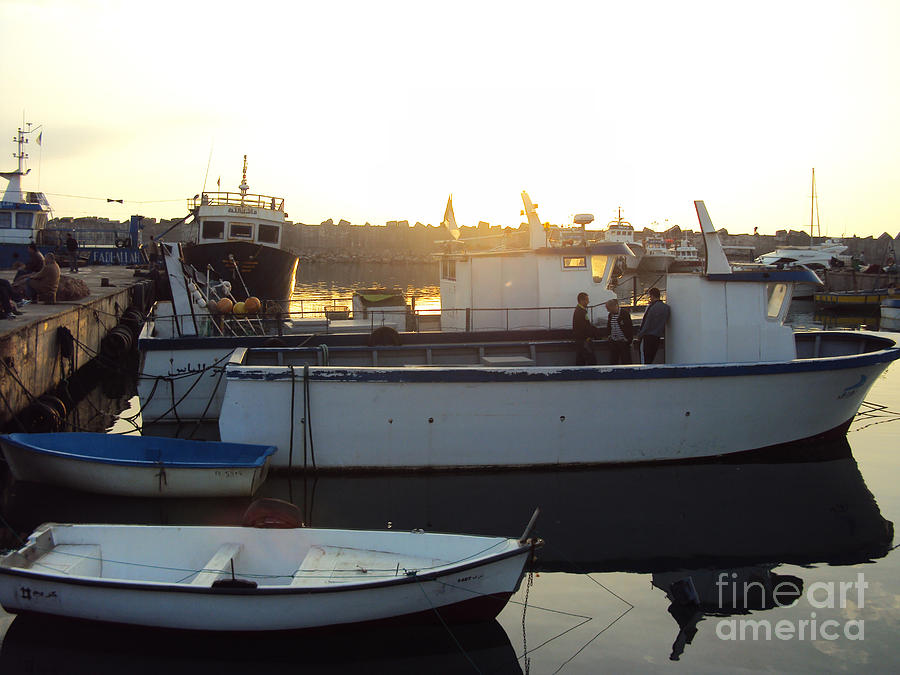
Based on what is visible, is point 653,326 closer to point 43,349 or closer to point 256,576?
point 256,576

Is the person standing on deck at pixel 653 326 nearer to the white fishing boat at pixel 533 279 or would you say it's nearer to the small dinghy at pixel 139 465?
the white fishing boat at pixel 533 279

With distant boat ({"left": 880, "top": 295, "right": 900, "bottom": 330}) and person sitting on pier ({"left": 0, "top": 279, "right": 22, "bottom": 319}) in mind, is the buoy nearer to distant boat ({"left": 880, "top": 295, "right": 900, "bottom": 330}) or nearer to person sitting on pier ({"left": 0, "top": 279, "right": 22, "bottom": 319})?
person sitting on pier ({"left": 0, "top": 279, "right": 22, "bottom": 319})

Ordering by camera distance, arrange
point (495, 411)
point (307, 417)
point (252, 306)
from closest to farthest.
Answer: point (307, 417)
point (495, 411)
point (252, 306)

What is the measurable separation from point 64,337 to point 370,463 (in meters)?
9.42

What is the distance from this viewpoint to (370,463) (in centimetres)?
1049

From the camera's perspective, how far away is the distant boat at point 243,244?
26.8 meters

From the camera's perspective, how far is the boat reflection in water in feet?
26.4

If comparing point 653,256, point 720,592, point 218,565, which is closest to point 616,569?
point 720,592

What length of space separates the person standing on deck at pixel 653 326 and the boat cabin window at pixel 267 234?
2106 centimetres

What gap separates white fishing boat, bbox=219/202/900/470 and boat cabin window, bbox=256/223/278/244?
62.2 ft

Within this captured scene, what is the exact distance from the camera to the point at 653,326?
11.8 m

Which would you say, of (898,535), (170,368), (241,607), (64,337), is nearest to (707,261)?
(898,535)

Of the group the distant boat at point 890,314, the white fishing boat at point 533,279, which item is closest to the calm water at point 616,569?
the white fishing boat at point 533,279

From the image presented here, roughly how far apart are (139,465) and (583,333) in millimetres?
7318
